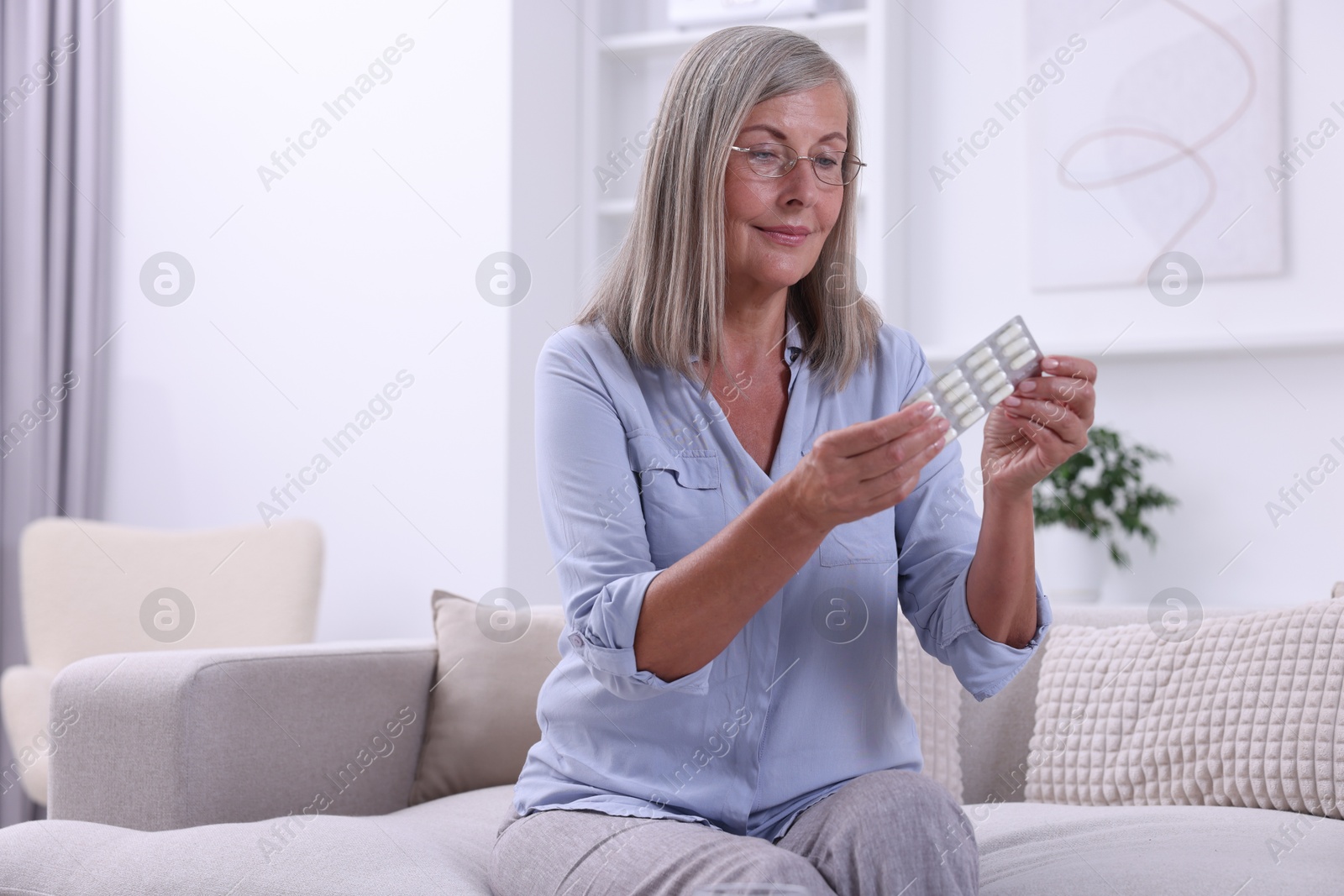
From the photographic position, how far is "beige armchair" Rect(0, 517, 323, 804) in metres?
2.64

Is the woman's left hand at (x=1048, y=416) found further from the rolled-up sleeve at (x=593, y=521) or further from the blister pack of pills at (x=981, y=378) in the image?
the rolled-up sleeve at (x=593, y=521)

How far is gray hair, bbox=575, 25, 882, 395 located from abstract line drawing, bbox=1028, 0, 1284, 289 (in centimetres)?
173

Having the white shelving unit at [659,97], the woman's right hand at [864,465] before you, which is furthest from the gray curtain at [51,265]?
the woman's right hand at [864,465]

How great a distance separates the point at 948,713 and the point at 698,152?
88cm

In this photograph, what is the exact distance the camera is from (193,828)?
4.29 feet

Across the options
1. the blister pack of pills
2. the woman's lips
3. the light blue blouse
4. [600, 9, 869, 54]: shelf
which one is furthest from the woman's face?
[600, 9, 869, 54]: shelf

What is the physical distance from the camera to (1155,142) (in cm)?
272

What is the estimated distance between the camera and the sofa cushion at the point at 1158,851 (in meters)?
1.12

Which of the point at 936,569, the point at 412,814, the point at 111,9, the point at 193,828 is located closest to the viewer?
the point at 936,569

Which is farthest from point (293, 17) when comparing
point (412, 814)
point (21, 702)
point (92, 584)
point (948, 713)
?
→ point (948, 713)

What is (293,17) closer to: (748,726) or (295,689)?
(295,689)

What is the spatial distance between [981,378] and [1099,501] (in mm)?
1822

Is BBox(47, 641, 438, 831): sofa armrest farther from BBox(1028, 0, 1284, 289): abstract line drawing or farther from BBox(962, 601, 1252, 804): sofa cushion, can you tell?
BBox(1028, 0, 1284, 289): abstract line drawing

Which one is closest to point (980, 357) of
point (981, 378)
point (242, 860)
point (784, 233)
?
point (981, 378)
